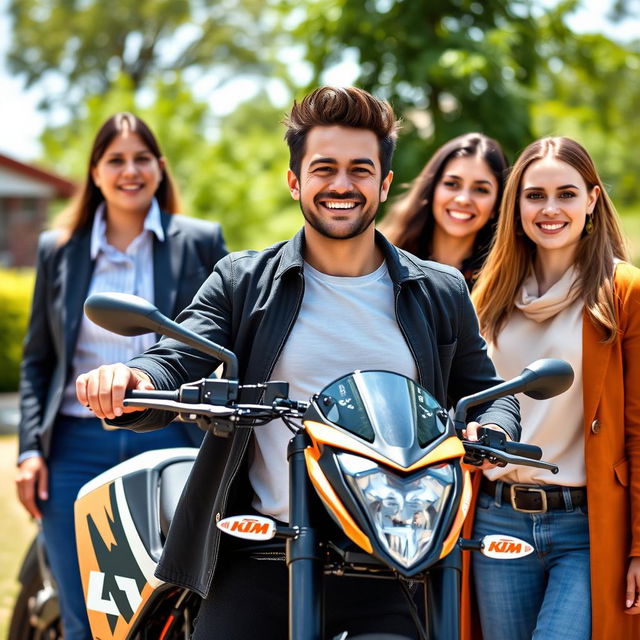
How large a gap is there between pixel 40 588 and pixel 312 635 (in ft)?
7.88

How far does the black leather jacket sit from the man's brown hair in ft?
0.80

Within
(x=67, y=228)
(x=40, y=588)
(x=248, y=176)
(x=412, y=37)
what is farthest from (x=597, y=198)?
(x=248, y=176)

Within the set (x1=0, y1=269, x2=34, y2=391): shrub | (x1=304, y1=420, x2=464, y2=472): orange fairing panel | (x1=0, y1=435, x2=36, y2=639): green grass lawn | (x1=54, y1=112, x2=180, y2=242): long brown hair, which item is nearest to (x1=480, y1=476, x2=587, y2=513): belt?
(x1=304, y1=420, x2=464, y2=472): orange fairing panel

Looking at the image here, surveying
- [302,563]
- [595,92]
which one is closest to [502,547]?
[302,563]

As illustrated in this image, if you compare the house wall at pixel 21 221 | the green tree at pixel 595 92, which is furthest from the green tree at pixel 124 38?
the green tree at pixel 595 92

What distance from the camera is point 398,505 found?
187 cm

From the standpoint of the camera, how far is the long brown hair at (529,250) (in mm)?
3291

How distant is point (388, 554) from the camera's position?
1.84 metres

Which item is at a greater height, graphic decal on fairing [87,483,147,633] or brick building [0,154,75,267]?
brick building [0,154,75,267]

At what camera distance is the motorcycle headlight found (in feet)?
6.08

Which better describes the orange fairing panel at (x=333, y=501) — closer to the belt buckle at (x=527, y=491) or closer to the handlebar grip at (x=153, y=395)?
the handlebar grip at (x=153, y=395)

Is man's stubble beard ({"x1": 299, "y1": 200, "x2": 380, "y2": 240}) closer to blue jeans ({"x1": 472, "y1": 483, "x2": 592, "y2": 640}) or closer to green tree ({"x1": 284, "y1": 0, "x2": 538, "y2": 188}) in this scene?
blue jeans ({"x1": 472, "y1": 483, "x2": 592, "y2": 640})

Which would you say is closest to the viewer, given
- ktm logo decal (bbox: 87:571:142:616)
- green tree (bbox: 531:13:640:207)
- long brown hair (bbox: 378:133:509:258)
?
ktm logo decal (bbox: 87:571:142:616)

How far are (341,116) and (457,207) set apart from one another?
1.65 metres
